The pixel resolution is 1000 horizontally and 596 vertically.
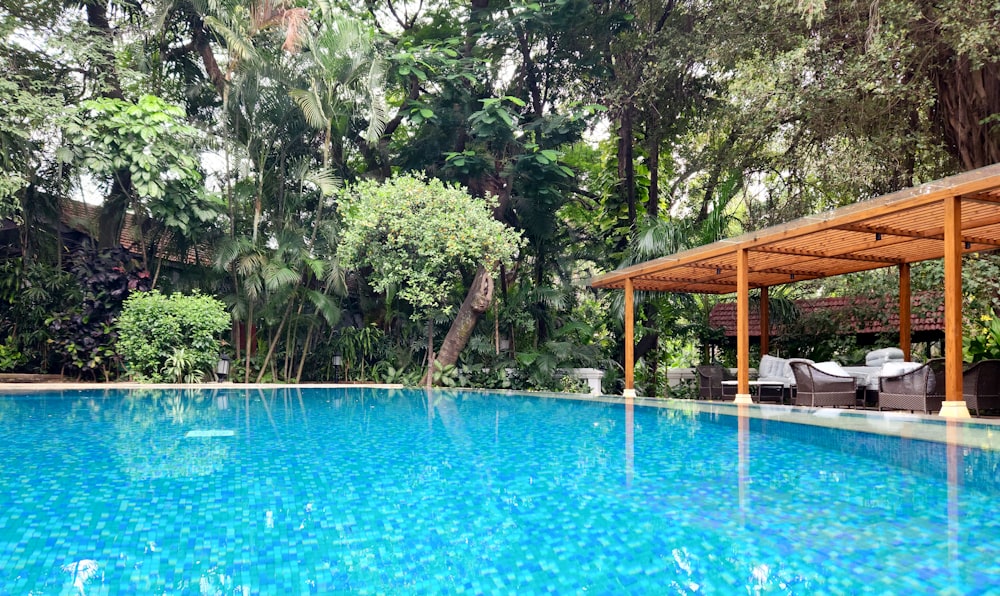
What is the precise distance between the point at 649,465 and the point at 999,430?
11.0 feet

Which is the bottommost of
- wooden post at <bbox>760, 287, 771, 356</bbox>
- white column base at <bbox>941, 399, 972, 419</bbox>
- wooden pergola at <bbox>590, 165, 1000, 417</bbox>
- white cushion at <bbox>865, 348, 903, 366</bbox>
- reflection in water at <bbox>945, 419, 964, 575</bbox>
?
reflection in water at <bbox>945, 419, 964, 575</bbox>

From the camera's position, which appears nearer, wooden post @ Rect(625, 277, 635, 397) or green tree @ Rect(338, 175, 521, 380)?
wooden post @ Rect(625, 277, 635, 397)

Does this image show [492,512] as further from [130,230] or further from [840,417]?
[130,230]

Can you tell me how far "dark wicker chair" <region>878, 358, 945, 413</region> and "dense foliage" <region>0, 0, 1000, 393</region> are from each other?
3711 mm

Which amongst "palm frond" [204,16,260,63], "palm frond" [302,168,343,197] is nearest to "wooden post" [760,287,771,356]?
"palm frond" [302,168,343,197]

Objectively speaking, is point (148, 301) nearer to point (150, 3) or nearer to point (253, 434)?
point (150, 3)

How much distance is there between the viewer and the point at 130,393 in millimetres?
12438

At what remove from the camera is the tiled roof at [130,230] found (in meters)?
16.0

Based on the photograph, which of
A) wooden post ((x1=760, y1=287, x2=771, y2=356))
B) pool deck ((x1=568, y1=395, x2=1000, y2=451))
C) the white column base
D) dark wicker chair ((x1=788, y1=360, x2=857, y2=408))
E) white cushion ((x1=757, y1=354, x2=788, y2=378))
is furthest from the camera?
wooden post ((x1=760, y1=287, x2=771, y2=356))

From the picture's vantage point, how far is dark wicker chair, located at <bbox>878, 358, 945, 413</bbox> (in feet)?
29.3

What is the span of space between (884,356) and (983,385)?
3.08m

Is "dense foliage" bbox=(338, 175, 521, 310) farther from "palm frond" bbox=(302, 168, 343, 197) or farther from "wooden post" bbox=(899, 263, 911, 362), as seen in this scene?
"wooden post" bbox=(899, 263, 911, 362)

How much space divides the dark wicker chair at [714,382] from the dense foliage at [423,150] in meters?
2.40

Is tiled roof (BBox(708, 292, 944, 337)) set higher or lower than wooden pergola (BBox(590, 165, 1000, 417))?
lower
